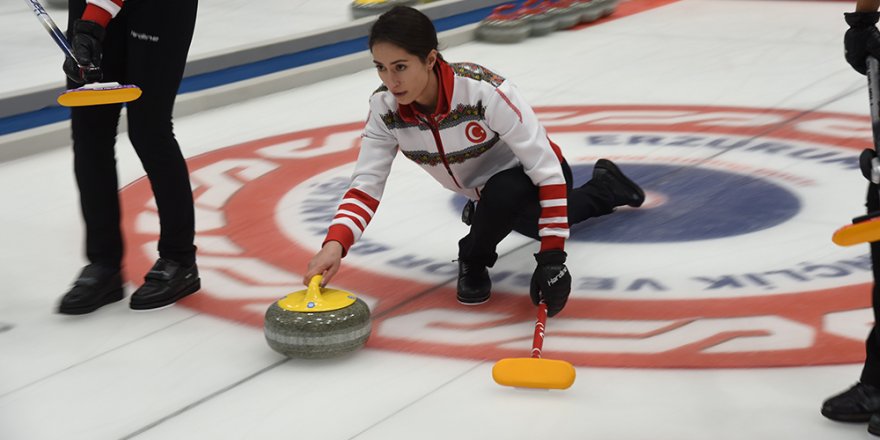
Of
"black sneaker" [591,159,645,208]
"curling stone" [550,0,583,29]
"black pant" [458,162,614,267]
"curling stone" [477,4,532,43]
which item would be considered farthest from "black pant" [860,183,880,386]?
"curling stone" [550,0,583,29]

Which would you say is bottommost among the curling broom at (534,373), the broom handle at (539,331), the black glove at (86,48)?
the broom handle at (539,331)

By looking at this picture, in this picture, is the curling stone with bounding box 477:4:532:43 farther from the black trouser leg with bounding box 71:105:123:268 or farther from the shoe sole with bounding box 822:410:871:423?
the shoe sole with bounding box 822:410:871:423

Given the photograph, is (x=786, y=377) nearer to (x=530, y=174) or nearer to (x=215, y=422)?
(x=530, y=174)

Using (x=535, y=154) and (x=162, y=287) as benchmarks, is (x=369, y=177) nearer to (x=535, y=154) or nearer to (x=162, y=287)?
(x=535, y=154)

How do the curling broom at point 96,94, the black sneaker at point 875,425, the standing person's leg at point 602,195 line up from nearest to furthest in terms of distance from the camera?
1. the black sneaker at point 875,425
2. the curling broom at point 96,94
3. the standing person's leg at point 602,195

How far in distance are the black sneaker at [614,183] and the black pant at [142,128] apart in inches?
47.2

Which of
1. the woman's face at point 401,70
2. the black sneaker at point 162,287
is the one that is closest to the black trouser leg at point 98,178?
the black sneaker at point 162,287

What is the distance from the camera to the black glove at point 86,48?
97.1 inches

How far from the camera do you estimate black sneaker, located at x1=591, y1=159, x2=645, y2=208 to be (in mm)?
3283

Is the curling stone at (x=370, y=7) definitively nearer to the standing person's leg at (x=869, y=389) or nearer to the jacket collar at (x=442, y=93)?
the jacket collar at (x=442, y=93)

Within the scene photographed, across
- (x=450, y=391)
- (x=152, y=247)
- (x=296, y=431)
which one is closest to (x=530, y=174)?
(x=450, y=391)

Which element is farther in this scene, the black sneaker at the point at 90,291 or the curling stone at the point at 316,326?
the black sneaker at the point at 90,291

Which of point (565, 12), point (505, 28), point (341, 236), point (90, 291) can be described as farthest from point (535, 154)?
point (565, 12)

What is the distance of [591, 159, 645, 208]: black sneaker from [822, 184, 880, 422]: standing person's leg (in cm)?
132
